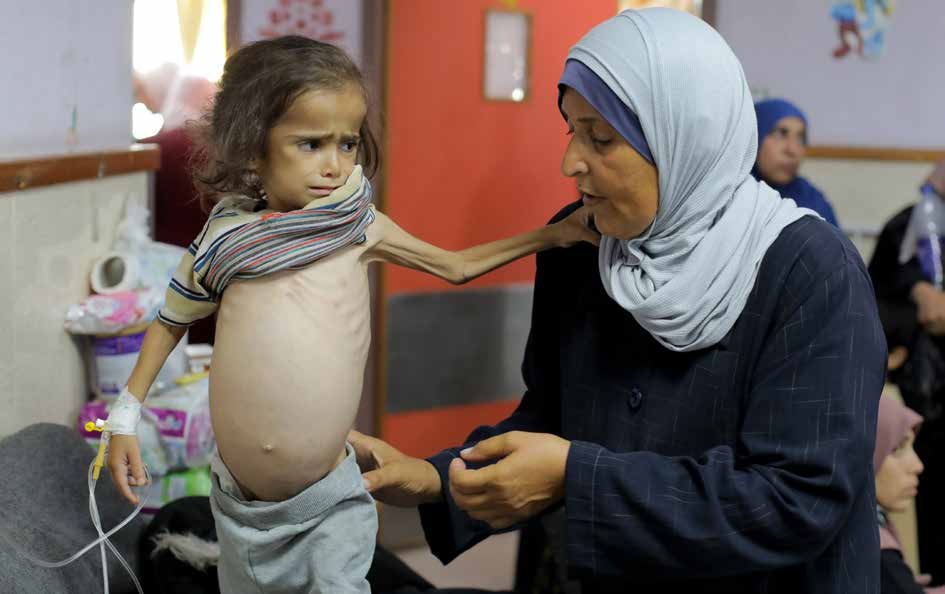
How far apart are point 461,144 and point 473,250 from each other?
8.45 ft

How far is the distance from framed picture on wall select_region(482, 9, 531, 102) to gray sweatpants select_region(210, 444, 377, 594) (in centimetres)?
294

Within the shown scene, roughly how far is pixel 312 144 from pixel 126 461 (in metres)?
0.52

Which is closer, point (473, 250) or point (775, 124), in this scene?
point (473, 250)

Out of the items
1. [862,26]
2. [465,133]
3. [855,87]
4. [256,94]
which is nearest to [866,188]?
[855,87]

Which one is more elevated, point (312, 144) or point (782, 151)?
point (312, 144)

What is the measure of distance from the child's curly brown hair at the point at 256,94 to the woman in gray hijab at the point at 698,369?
337mm

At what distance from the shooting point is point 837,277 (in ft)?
4.32

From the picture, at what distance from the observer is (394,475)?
4.98 feet

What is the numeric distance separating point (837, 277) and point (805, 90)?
3734 mm

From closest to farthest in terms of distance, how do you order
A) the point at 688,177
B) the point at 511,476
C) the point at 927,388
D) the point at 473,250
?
the point at 511,476 < the point at 688,177 < the point at 473,250 < the point at 927,388

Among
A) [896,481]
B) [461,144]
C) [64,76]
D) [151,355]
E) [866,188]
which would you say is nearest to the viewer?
[151,355]

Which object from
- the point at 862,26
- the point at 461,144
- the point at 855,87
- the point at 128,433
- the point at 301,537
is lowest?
the point at 301,537

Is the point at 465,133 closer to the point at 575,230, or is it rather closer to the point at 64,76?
the point at 64,76

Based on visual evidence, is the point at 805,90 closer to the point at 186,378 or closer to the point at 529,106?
the point at 529,106
